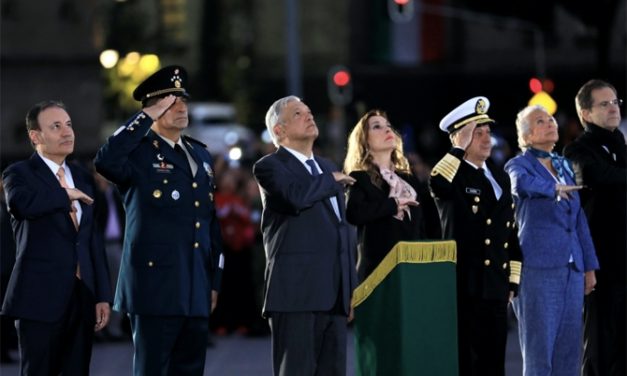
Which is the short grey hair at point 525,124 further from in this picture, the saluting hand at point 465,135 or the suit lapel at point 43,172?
the suit lapel at point 43,172

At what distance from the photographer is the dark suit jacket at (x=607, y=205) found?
12.7 meters

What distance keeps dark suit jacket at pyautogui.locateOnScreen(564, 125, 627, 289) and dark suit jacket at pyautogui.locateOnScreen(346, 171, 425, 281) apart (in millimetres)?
1908

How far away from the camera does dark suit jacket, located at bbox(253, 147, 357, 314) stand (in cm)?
1084

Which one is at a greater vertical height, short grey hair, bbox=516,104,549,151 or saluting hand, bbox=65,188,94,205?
short grey hair, bbox=516,104,549,151

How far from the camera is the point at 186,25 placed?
245ft

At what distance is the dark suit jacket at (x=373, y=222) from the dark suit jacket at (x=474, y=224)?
342mm

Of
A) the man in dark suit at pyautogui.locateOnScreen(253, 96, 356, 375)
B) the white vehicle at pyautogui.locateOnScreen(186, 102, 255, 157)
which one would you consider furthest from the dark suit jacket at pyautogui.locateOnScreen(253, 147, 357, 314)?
the white vehicle at pyautogui.locateOnScreen(186, 102, 255, 157)

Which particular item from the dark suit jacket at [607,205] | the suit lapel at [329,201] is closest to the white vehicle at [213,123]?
the dark suit jacket at [607,205]

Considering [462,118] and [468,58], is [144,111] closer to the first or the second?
[462,118]

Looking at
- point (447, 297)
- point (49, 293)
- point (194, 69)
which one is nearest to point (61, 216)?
point (49, 293)

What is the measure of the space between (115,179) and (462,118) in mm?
2671

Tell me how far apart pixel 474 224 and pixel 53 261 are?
2912 millimetres

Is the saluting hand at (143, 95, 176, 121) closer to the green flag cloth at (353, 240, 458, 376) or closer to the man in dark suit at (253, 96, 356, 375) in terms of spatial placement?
the man in dark suit at (253, 96, 356, 375)

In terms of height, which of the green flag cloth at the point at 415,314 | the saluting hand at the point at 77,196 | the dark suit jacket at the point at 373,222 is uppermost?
the saluting hand at the point at 77,196
